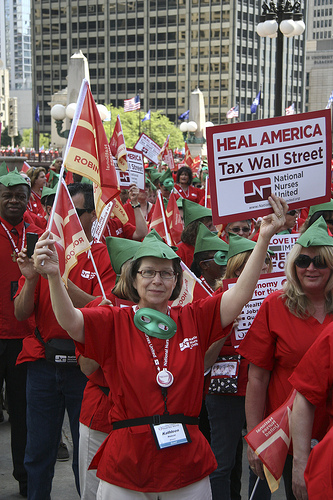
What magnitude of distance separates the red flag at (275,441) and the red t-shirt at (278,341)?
0.84ft

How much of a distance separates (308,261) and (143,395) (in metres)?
1.06

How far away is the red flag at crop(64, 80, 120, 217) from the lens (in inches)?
145

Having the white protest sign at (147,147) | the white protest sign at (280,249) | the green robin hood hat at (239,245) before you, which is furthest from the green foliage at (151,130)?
the green robin hood hat at (239,245)

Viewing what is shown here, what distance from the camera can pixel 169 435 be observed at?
9.16 feet

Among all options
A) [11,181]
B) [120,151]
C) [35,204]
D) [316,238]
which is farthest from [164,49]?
[316,238]

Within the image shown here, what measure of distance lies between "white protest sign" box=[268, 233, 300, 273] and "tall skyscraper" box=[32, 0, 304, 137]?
9187 cm

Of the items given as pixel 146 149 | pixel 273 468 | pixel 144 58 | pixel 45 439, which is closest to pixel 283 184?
pixel 273 468

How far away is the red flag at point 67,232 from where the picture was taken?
3566 mm

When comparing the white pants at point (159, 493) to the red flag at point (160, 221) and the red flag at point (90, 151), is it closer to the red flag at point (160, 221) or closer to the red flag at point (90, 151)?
the red flag at point (90, 151)

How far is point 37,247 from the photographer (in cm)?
294

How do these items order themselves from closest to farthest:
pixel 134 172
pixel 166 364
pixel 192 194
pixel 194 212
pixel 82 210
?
pixel 166 364 < pixel 82 210 < pixel 194 212 < pixel 134 172 < pixel 192 194

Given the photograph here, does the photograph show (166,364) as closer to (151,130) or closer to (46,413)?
(46,413)

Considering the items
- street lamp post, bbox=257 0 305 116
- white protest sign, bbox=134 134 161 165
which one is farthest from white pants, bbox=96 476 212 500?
street lamp post, bbox=257 0 305 116

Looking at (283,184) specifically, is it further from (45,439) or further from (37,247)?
(45,439)
